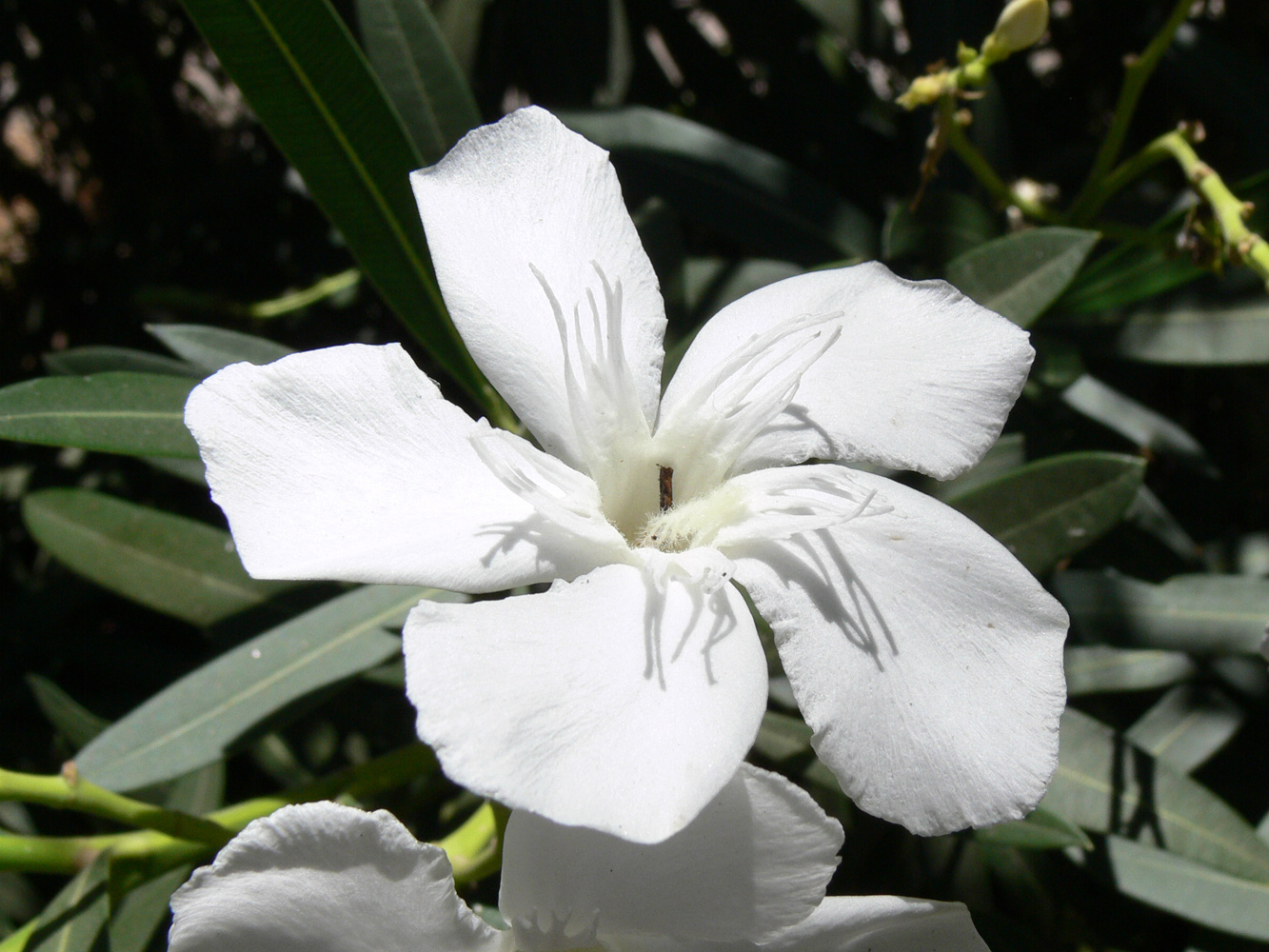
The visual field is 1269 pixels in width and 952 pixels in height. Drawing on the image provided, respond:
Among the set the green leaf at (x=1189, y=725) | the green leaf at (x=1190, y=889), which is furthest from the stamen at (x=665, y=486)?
the green leaf at (x=1189, y=725)

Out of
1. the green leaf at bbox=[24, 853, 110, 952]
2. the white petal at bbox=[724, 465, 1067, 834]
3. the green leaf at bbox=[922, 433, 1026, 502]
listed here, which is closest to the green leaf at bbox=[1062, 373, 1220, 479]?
the green leaf at bbox=[922, 433, 1026, 502]

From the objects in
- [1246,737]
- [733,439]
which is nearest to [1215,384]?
[1246,737]

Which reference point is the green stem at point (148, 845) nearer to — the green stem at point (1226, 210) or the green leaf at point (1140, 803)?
the green leaf at point (1140, 803)

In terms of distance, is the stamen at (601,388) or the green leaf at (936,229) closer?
the stamen at (601,388)

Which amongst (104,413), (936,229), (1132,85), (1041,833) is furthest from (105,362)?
(1132,85)

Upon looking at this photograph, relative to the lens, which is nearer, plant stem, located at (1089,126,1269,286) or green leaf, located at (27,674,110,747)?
plant stem, located at (1089,126,1269,286)

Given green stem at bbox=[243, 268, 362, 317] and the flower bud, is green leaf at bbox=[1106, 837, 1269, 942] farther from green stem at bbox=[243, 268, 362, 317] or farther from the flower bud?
green stem at bbox=[243, 268, 362, 317]
